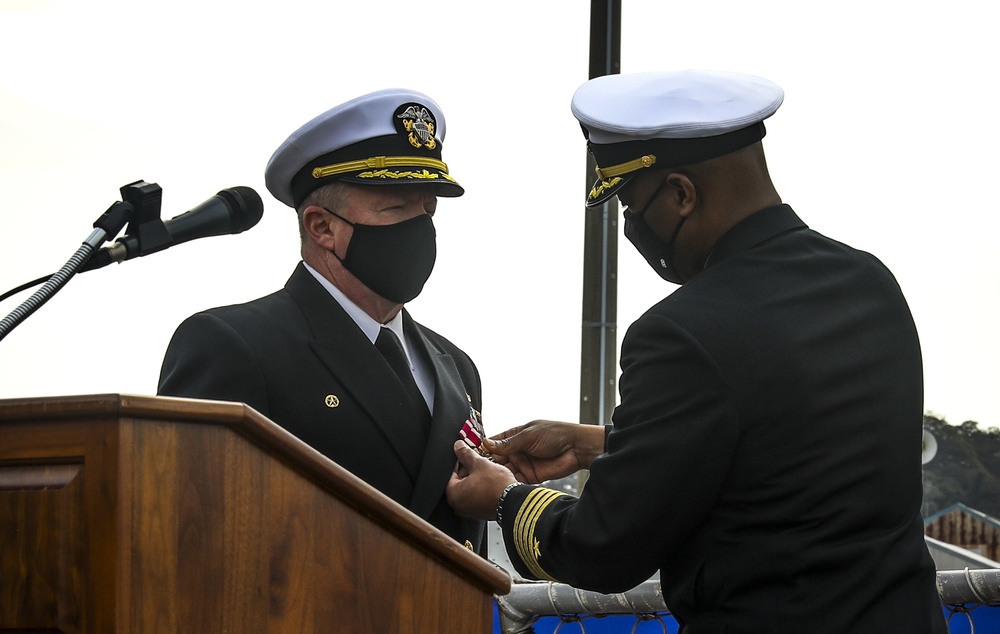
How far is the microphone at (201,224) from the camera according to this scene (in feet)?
4.46

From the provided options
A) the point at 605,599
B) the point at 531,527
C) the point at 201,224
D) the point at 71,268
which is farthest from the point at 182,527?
the point at 605,599

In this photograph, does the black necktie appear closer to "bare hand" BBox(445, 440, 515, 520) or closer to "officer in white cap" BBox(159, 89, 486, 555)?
"officer in white cap" BBox(159, 89, 486, 555)

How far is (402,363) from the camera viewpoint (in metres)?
2.14

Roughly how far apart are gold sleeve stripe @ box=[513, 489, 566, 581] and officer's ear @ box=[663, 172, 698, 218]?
1.59ft

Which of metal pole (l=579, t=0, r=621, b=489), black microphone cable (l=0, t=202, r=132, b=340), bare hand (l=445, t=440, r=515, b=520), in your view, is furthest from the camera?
metal pole (l=579, t=0, r=621, b=489)

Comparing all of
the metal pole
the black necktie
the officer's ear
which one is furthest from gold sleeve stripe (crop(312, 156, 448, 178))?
the metal pole

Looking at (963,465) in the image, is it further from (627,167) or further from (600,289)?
(627,167)

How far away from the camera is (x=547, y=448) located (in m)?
2.20

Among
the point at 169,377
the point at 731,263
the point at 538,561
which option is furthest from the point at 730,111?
the point at 169,377

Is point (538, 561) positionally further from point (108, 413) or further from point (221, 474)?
point (108, 413)

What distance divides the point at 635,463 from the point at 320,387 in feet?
2.31

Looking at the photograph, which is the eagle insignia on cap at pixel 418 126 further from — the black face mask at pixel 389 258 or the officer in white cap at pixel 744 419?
the officer in white cap at pixel 744 419

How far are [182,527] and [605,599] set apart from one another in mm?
1599

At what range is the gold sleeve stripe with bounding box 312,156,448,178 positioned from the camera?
2.15m
